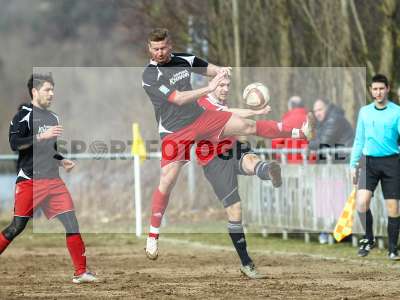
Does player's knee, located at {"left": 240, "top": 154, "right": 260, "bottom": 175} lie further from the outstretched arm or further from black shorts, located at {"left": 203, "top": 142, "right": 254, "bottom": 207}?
the outstretched arm

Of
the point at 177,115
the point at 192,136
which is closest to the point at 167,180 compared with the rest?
the point at 192,136

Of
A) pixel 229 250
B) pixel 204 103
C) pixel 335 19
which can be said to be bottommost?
pixel 229 250

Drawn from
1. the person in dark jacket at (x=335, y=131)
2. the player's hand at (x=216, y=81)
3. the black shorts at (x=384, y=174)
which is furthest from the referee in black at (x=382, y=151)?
the player's hand at (x=216, y=81)


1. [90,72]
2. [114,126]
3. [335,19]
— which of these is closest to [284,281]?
[335,19]

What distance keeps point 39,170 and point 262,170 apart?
2.64 m

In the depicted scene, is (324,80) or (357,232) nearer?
(357,232)

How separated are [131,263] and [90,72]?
39093mm

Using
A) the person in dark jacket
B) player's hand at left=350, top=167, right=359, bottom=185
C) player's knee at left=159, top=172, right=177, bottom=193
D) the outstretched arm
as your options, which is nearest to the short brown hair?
the outstretched arm

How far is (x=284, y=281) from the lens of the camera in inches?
543

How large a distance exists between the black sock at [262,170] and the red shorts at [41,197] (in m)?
2.27

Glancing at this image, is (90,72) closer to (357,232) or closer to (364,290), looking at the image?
(357,232)

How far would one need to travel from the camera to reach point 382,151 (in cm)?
1633

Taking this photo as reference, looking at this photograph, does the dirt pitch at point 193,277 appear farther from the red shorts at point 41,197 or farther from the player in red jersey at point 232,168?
the red shorts at point 41,197

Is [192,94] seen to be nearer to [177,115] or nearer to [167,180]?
[177,115]
